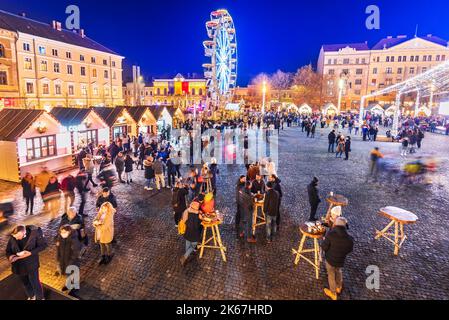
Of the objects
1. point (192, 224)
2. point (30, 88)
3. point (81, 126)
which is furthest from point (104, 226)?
point (30, 88)

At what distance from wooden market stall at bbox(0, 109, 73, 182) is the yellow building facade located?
21716 millimetres

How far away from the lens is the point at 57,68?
41500 mm

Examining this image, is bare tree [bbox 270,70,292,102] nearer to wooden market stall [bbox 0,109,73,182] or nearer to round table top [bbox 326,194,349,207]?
wooden market stall [bbox 0,109,73,182]

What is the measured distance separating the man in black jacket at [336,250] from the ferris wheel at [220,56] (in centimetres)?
2878

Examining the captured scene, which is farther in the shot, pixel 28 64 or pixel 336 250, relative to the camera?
pixel 28 64

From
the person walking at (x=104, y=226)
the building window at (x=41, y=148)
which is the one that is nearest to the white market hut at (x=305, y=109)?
the building window at (x=41, y=148)

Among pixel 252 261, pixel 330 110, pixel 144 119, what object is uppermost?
pixel 330 110

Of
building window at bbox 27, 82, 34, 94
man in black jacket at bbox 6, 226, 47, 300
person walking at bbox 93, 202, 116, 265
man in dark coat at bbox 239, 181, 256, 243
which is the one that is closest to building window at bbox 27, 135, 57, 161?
person walking at bbox 93, 202, 116, 265

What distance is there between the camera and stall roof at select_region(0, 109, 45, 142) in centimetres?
1226

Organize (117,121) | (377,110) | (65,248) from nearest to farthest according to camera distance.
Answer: (65,248)
(117,121)
(377,110)

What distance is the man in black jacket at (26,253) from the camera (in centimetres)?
479

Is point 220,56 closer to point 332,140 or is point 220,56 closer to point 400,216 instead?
point 332,140

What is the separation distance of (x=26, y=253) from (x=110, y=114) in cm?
1692
